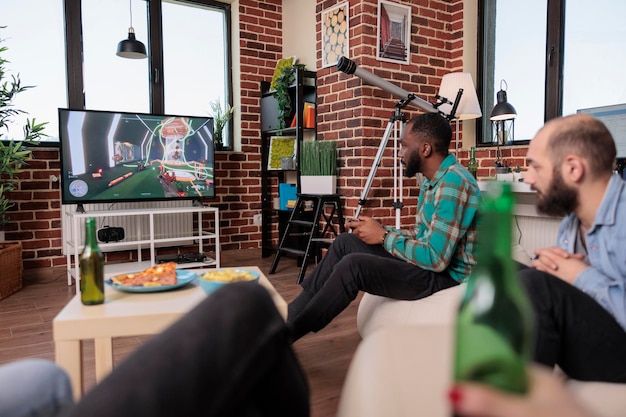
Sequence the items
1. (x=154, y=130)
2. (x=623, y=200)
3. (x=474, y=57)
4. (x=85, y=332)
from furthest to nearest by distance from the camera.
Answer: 1. (x=474, y=57)
2. (x=154, y=130)
3. (x=85, y=332)
4. (x=623, y=200)

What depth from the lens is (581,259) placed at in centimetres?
122

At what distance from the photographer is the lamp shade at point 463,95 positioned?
3.46 m

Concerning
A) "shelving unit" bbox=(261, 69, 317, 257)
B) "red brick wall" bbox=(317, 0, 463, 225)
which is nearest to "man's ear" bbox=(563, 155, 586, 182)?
"red brick wall" bbox=(317, 0, 463, 225)

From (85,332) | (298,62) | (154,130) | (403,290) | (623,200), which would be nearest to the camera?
(623,200)

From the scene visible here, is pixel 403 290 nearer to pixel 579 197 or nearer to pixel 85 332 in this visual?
pixel 579 197

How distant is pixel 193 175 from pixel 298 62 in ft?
5.02

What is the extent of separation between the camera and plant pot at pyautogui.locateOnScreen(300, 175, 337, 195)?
373cm

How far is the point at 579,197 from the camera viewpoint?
1.19 m

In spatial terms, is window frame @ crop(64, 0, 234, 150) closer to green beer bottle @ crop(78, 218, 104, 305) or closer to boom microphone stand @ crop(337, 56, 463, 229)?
boom microphone stand @ crop(337, 56, 463, 229)

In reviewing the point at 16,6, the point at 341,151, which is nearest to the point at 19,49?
the point at 16,6

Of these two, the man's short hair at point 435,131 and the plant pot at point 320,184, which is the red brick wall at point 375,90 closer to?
the plant pot at point 320,184

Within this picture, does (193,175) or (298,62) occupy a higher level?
(298,62)

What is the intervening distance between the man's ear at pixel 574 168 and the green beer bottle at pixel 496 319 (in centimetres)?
90

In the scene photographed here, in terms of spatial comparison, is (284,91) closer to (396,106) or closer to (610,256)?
(396,106)
